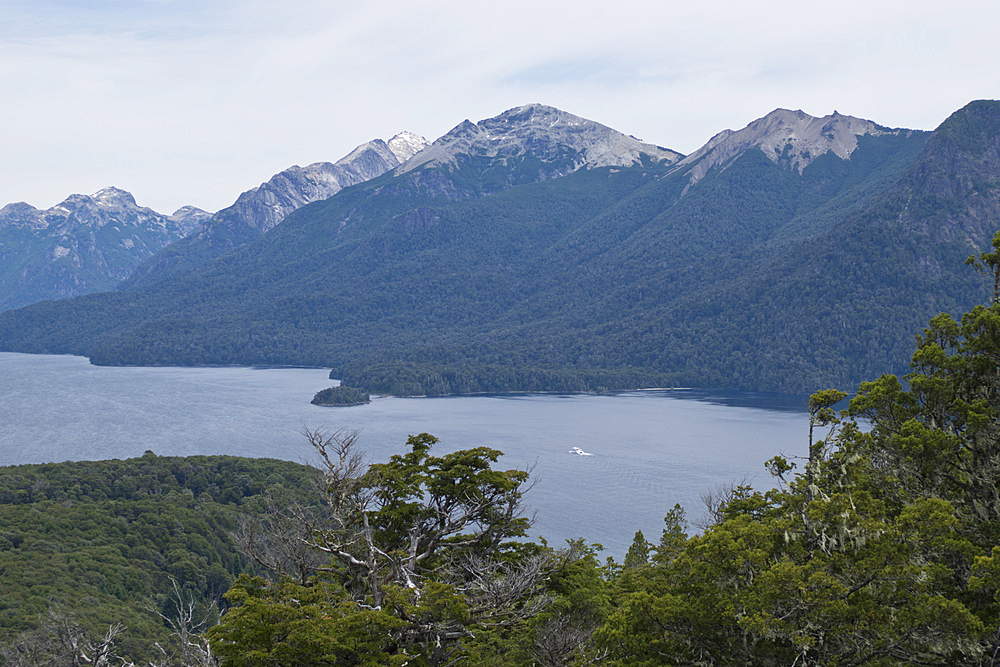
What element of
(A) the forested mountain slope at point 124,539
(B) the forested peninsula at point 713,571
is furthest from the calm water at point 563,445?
(B) the forested peninsula at point 713,571

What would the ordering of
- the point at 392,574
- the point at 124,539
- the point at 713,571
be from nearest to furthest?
the point at 713,571 → the point at 392,574 → the point at 124,539

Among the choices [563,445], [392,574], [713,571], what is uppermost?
→ [713,571]

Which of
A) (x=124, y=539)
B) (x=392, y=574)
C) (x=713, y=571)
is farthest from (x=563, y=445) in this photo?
(x=713, y=571)

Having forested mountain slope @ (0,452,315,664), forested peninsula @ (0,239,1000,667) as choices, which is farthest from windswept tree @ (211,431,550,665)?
forested mountain slope @ (0,452,315,664)

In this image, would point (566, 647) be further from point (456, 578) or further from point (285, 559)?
point (285, 559)

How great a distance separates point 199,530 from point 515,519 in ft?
249

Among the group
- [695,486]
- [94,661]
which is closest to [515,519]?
[94,661]

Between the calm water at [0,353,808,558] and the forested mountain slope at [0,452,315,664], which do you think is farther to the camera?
the calm water at [0,353,808,558]

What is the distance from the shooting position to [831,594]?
20000 millimetres

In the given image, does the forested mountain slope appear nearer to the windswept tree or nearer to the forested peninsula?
the windswept tree

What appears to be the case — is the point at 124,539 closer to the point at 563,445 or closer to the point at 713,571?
the point at 713,571

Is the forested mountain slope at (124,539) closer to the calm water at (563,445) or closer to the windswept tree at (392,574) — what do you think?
the windswept tree at (392,574)

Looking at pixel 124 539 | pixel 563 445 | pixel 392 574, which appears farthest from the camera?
pixel 563 445

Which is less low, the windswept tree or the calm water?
the windswept tree
